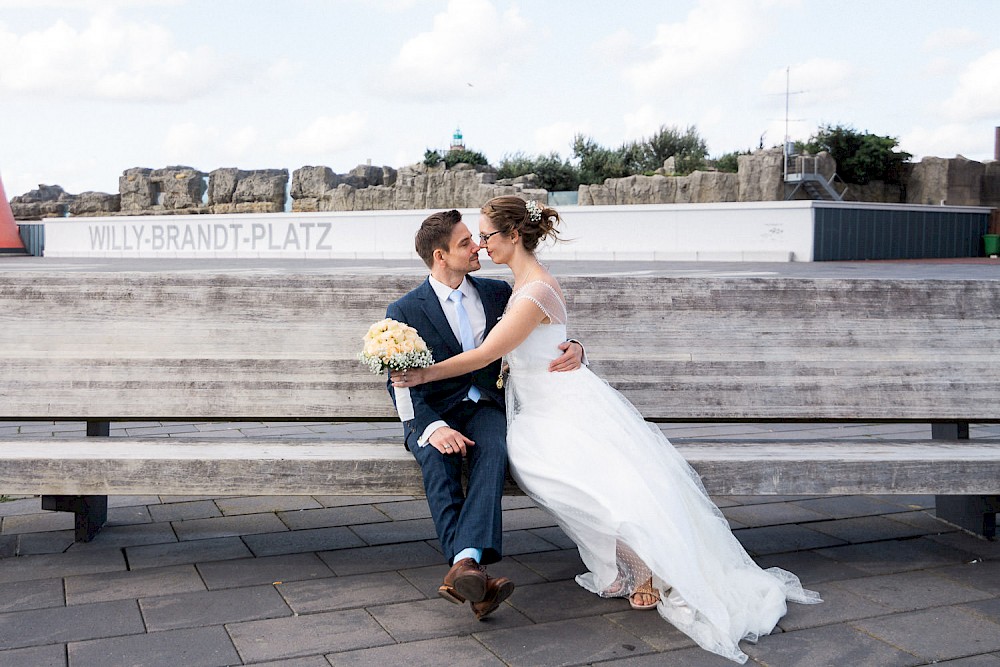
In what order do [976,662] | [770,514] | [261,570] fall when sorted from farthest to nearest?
[770,514]
[261,570]
[976,662]

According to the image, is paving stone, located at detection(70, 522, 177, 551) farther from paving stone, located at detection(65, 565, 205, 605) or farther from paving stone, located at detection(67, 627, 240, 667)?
paving stone, located at detection(67, 627, 240, 667)

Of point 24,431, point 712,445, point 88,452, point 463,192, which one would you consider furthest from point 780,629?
point 463,192

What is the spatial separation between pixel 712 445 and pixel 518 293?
33.3 inches

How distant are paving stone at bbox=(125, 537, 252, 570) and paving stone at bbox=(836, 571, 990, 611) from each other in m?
2.06

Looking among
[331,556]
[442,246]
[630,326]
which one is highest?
[442,246]

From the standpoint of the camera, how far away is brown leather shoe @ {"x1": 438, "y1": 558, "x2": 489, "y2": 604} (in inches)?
111

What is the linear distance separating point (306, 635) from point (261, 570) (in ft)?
2.24

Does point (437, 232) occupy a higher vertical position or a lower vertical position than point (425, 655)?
higher

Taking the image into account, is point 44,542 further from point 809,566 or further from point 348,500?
point 809,566

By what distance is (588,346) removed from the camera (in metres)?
3.82

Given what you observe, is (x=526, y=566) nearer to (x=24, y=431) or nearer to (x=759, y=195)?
(x=24, y=431)

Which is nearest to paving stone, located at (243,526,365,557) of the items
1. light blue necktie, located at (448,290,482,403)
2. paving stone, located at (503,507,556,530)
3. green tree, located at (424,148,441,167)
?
paving stone, located at (503,507,556,530)

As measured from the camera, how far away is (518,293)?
3355 mm

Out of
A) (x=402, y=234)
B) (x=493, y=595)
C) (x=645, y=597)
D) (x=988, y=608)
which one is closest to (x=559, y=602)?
(x=645, y=597)
